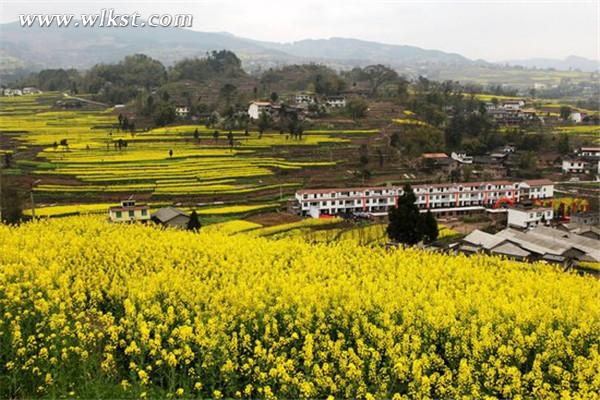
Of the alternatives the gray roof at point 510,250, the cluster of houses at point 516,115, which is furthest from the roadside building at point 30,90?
the gray roof at point 510,250

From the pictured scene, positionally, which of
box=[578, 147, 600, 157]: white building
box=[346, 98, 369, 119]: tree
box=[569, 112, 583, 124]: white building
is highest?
box=[346, 98, 369, 119]: tree

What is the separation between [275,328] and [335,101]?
57.7 m

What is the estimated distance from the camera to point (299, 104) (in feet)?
206

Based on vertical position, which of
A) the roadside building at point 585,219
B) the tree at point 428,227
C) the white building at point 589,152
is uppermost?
the white building at point 589,152

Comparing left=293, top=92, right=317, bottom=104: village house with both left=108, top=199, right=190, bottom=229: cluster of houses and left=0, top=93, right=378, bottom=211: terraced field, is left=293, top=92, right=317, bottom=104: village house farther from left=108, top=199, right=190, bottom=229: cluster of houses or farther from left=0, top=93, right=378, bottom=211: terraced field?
left=108, top=199, right=190, bottom=229: cluster of houses

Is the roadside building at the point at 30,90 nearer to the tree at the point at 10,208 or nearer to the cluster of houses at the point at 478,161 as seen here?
the cluster of houses at the point at 478,161

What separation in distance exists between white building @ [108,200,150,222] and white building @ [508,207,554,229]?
18308mm

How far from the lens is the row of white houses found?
1246 inches

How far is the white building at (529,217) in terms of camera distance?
28.2m

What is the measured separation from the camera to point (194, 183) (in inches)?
1344

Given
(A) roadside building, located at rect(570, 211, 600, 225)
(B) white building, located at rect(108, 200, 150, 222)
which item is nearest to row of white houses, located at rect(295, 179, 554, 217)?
(A) roadside building, located at rect(570, 211, 600, 225)

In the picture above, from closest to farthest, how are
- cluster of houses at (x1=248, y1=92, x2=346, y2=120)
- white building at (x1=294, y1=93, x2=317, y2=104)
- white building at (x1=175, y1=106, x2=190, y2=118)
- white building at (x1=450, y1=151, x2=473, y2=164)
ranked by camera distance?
white building at (x1=450, y1=151, x2=473, y2=164) → cluster of houses at (x1=248, y1=92, x2=346, y2=120) → white building at (x1=175, y1=106, x2=190, y2=118) → white building at (x1=294, y1=93, x2=317, y2=104)

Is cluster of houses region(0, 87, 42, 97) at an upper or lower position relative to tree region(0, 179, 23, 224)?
upper

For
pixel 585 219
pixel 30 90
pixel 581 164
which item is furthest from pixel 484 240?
pixel 30 90
